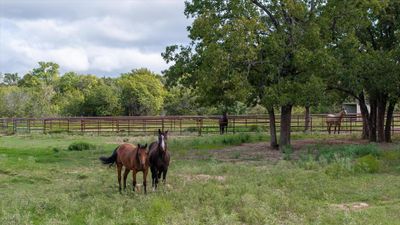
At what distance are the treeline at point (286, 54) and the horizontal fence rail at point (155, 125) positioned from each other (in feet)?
40.4

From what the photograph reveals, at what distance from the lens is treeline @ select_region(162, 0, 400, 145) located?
20.3 meters

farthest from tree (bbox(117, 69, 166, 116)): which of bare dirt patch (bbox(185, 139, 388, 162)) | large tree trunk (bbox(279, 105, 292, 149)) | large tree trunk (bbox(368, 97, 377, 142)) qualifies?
large tree trunk (bbox(279, 105, 292, 149))

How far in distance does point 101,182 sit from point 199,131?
21.7 metres

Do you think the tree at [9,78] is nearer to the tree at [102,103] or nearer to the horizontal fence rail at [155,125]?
the tree at [102,103]

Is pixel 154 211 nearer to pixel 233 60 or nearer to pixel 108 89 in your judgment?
pixel 233 60

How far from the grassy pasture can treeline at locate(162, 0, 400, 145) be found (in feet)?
10.9

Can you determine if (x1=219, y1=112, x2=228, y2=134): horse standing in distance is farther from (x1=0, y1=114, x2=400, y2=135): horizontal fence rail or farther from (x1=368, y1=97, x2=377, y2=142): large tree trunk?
(x1=368, y1=97, x2=377, y2=142): large tree trunk

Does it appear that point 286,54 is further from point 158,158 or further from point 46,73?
point 46,73

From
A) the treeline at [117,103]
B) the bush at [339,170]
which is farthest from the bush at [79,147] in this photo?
the treeline at [117,103]

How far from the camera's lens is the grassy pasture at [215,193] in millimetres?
9023

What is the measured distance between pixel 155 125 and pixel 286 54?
71.8 ft

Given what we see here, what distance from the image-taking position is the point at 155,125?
4169cm

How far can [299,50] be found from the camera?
20.6 meters

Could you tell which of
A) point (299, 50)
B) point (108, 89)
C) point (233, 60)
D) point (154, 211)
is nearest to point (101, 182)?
point (154, 211)
